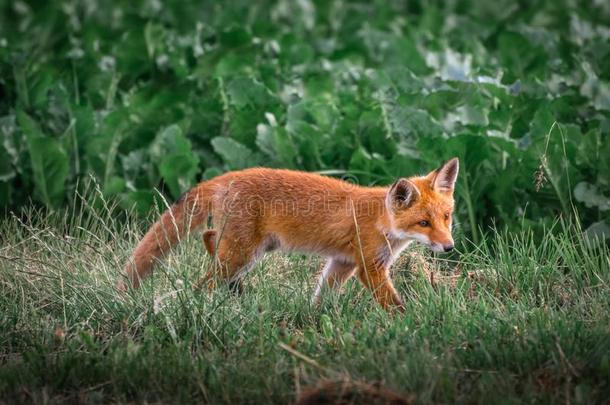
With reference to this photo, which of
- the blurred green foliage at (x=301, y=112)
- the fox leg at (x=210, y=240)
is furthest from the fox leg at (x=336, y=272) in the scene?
the blurred green foliage at (x=301, y=112)

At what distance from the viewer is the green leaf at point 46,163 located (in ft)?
29.1

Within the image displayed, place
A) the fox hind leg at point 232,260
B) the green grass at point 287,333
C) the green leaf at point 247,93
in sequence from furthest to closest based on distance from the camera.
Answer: the green leaf at point 247,93 < the fox hind leg at point 232,260 < the green grass at point 287,333

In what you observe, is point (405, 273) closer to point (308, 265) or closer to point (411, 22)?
point (308, 265)

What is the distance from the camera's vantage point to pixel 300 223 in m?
6.71

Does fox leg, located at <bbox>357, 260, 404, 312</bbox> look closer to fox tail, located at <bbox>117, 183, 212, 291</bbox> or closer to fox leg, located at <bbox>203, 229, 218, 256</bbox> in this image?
fox leg, located at <bbox>203, 229, 218, 256</bbox>

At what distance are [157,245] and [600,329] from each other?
9.36 feet

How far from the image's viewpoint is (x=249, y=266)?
6727 mm

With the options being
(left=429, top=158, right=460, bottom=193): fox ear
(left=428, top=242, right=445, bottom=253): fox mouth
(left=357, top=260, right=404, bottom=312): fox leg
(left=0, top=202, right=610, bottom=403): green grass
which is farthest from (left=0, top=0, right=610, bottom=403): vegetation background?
(left=429, top=158, right=460, bottom=193): fox ear

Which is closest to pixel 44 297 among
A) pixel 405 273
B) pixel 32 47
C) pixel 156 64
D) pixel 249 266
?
pixel 249 266

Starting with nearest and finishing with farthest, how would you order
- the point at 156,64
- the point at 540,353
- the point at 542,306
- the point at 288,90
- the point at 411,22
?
the point at 540,353 → the point at 542,306 → the point at 288,90 → the point at 156,64 → the point at 411,22

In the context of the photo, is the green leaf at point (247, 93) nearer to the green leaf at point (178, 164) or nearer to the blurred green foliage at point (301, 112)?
the blurred green foliage at point (301, 112)

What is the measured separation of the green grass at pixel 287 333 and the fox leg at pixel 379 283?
98mm

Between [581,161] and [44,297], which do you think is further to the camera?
[581,161]

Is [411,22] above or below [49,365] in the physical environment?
below
